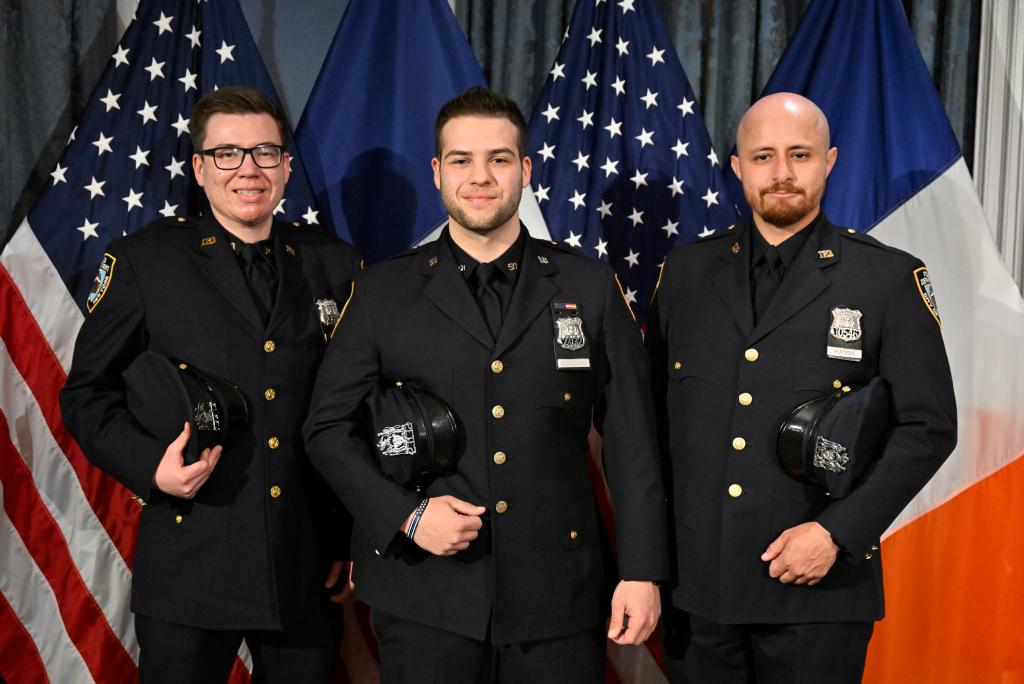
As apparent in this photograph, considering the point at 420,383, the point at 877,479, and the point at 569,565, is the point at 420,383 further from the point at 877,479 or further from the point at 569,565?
the point at 877,479

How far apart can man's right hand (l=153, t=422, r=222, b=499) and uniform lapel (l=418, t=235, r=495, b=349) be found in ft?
2.09

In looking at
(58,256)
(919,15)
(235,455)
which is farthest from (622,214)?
(58,256)

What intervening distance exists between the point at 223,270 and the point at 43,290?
2.95 ft

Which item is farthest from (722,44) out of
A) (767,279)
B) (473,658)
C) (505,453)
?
(473,658)

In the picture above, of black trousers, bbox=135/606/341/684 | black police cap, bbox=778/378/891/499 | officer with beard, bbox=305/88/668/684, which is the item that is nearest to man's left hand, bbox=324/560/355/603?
black trousers, bbox=135/606/341/684

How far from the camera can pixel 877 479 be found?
2.05 meters

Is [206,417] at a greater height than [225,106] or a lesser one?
lesser

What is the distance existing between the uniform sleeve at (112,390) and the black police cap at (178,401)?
52 mm

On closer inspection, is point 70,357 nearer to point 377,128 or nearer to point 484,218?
point 377,128

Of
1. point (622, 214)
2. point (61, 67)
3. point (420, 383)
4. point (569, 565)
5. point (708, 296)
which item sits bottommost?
point (569, 565)

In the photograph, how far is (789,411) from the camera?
215cm

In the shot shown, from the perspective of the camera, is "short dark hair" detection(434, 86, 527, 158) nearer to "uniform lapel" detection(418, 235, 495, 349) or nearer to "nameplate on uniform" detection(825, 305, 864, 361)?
"uniform lapel" detection(418, 235, 495, 349)

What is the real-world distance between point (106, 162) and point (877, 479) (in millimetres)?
2431

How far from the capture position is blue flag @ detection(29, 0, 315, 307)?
2.89 meters
